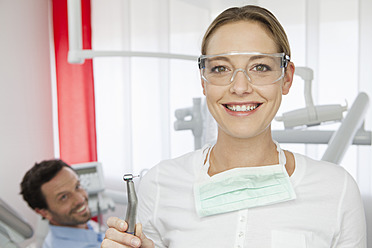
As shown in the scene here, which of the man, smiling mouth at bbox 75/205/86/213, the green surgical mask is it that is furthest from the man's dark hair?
the green surgical mask

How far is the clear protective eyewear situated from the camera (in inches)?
33.5

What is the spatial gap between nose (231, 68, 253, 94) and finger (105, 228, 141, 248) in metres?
0.35

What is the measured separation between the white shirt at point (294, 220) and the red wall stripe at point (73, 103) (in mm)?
2853

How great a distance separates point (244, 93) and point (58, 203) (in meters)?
1.65

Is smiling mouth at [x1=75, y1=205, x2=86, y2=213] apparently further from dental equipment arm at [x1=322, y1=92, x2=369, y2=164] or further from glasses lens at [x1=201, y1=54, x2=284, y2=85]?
glasses lens at [x1=201, y1=54, x2=284, y2=85]

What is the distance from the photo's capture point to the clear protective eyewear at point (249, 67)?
0.85 metres

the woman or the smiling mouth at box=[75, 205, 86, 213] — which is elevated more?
the woman

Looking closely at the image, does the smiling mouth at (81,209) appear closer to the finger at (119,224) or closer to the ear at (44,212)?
the ear at (44,212)

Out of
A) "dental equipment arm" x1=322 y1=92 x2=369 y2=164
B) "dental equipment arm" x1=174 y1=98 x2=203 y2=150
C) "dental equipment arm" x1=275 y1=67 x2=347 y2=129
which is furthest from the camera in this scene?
"dental equipment arm" x1=174 y1=98 x2=203 y2=150

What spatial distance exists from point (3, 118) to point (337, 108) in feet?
9.16

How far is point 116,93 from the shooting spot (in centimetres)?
348

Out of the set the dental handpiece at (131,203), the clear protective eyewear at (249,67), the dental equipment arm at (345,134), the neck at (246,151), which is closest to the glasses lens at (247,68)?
the clear protective eyewear at (249,67)

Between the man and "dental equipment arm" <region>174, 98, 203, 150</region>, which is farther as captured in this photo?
the man

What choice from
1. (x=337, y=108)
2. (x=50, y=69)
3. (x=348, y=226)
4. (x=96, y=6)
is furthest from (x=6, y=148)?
(x=348, y=226)
